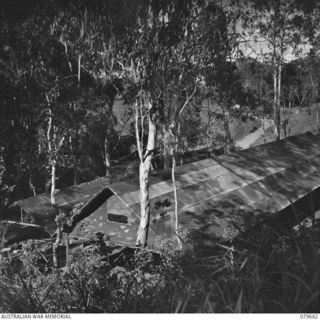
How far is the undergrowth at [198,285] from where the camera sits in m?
3.05

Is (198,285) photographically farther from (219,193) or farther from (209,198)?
(219,193)

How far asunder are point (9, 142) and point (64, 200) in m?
9.58

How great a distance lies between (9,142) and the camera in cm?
2445

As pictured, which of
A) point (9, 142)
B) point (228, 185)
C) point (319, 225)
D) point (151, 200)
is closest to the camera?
point (319, 225)

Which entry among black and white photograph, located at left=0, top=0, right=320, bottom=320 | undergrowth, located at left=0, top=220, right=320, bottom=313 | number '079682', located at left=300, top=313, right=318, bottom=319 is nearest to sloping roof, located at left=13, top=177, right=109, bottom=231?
black and white photograph, located at left=0, top=0, right=320, bottom=320

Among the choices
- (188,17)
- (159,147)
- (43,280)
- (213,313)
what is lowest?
(159,147)

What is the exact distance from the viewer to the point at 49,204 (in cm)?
1767

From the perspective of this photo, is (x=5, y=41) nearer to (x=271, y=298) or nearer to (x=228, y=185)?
(x=228, y=185)

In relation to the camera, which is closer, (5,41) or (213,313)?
(213,313)

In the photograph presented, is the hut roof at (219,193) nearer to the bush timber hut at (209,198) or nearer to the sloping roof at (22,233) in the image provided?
the bush timber hut at (209,198)

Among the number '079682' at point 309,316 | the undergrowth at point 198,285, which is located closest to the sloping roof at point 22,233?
the undergrowth at point 198,285

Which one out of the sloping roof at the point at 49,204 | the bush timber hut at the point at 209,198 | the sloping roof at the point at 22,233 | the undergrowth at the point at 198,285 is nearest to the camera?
the undergrowth at the point at 198,285

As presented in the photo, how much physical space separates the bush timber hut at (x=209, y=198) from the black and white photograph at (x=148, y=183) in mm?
56

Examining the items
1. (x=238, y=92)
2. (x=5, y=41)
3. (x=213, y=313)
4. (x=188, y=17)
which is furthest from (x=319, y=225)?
(x=238, y=92)
